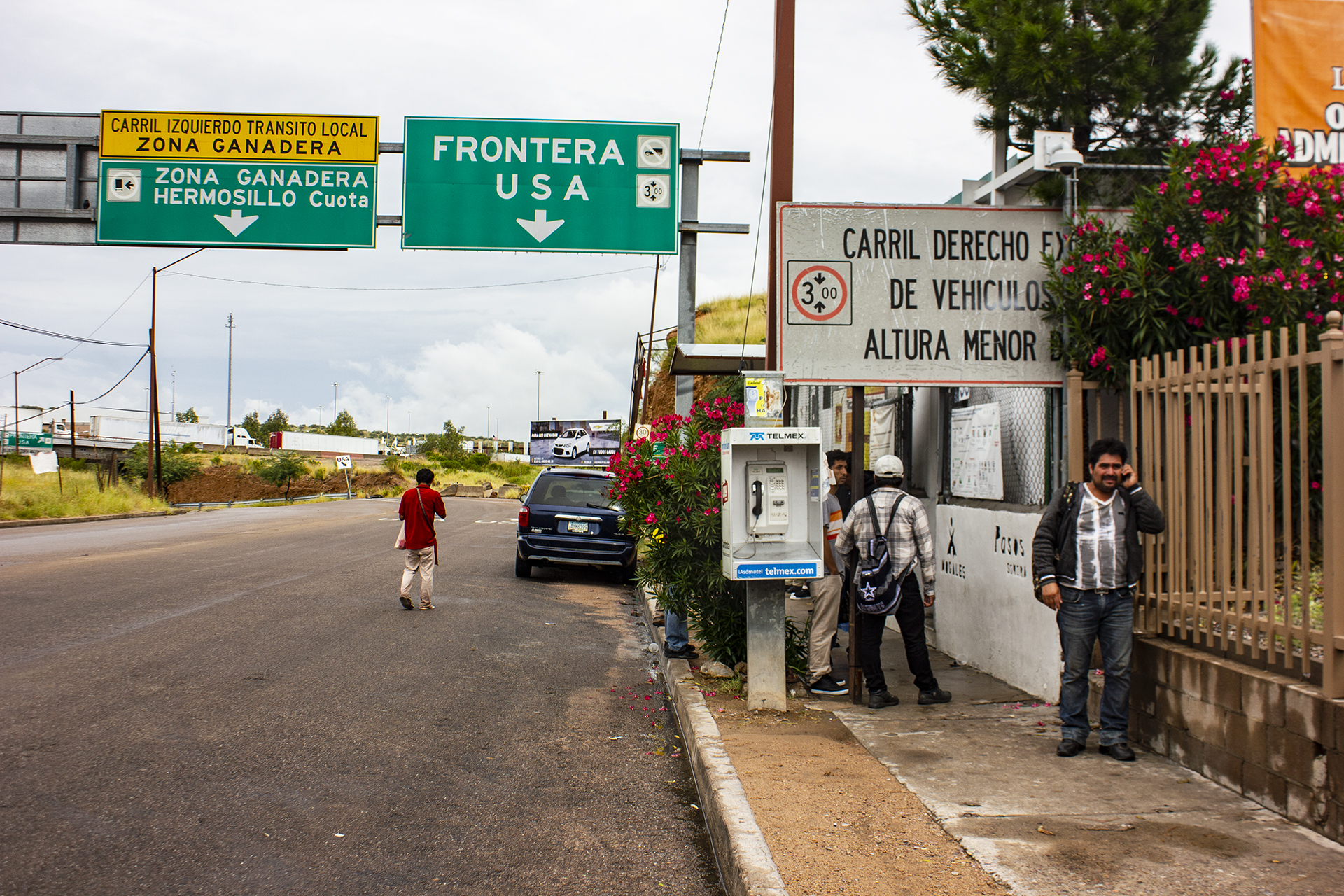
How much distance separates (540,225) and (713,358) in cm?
266

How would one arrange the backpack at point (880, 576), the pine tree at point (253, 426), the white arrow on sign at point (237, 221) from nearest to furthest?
the backpack at point (880, 576), the white arrow on sign at point (237, 221), the pine tree at point (253, 426)

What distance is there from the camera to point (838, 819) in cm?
437

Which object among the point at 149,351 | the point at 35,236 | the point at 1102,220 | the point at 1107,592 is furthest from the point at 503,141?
the point at 149,351

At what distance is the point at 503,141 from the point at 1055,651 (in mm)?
8871

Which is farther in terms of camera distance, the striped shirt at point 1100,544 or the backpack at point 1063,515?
the backpack at point 1063,515

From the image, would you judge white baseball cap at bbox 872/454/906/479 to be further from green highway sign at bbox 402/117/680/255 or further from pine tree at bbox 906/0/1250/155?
pine tree at bbox 906/0/1250/155

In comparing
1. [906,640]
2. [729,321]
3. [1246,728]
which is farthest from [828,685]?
[729,321]

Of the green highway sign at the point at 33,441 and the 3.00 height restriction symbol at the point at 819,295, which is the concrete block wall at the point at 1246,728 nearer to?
the 3.00 height restriction symbol at the point at 819,295

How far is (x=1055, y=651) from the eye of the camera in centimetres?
646

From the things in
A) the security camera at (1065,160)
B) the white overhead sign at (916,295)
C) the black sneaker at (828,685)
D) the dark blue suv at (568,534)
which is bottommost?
the black sneaker at (828,685)

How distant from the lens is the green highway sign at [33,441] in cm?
6638

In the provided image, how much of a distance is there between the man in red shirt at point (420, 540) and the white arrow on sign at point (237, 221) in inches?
156

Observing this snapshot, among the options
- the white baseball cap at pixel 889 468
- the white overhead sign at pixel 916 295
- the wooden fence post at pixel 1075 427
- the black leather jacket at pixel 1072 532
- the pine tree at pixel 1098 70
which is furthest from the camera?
the pine tree at pixel 1098 70

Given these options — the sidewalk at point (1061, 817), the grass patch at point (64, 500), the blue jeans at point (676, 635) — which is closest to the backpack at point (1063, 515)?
the sidewalk at point (1061, 817)
